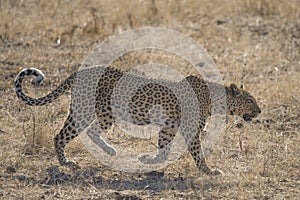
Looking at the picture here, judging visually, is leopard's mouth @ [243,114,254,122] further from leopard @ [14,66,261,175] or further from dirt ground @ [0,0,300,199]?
leopard @ [14,66,261,175]

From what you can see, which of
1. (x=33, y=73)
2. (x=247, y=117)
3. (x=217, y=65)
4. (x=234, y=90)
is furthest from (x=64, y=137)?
(x=217, y=65)

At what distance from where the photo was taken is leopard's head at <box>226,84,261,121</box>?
8.26 metres

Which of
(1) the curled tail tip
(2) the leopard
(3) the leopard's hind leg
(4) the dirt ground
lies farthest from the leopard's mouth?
(1) the curled tail tip

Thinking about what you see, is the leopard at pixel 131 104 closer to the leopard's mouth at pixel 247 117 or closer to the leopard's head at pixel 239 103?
the leopard's head at pixel 239 103

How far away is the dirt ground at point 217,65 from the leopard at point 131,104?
249 mm

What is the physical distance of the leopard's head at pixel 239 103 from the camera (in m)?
8.26

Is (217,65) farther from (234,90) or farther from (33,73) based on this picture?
(33,73)

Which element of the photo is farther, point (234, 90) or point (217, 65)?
point (217, 65)

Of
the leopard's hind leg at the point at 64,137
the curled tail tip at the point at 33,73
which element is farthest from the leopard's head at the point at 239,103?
the curled tail tip at the point at 33,73

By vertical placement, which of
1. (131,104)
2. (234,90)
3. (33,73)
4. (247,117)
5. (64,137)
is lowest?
(64,137)

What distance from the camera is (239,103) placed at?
8.27 m

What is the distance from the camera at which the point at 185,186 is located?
7.28 m

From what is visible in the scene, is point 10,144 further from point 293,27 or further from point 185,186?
point 293,27

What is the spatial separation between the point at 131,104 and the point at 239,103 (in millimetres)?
1102
